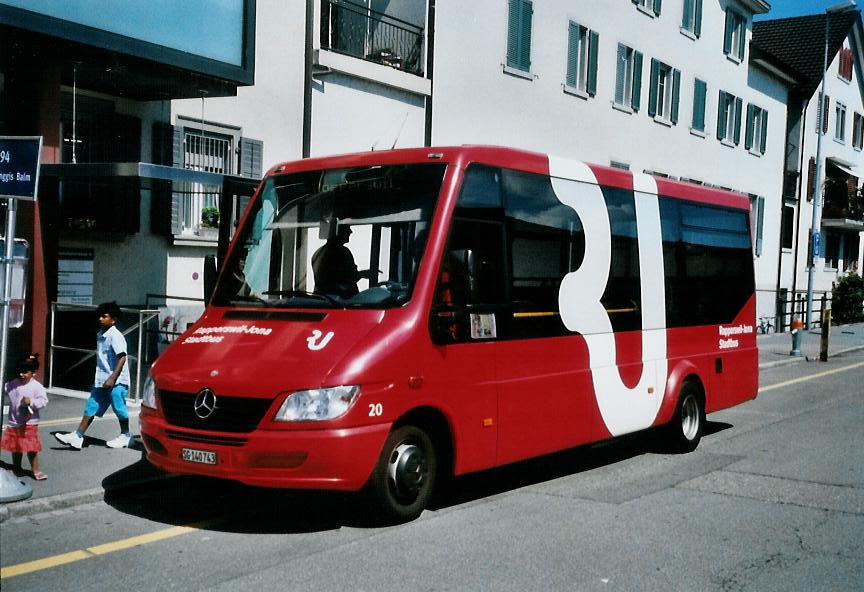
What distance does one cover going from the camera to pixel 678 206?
Result: 1076cm

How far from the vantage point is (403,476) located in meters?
6.89

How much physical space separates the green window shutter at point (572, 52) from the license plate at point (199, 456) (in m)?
19.0


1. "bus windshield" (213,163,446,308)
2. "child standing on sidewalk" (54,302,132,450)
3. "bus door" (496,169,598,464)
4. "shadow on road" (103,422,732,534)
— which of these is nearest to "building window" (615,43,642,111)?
"bus door" (496,169,598,464)

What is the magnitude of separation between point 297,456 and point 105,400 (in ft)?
11.7

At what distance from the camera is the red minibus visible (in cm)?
654

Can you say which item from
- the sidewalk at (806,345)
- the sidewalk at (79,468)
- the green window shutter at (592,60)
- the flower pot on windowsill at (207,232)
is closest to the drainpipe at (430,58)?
the flower pot on windowsill at (207,232)

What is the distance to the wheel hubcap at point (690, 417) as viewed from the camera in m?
10.6

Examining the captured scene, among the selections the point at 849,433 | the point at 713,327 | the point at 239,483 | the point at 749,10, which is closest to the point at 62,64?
the point at 239,483

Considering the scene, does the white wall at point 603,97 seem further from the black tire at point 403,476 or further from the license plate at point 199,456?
the license plate at point 199,456

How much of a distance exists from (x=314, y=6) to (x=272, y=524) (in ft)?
37.5

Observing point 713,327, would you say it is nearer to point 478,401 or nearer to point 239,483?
point 478,401

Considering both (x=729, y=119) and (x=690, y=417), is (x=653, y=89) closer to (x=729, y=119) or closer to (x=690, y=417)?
(x=729, y=119)

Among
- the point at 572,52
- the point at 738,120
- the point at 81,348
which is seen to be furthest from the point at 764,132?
the point at 81,348

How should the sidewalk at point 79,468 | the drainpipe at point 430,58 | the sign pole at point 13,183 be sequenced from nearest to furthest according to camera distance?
the sign pole at point 13,183 → the sidewalk at point 79,468 → the drainpipe at point 430,58
